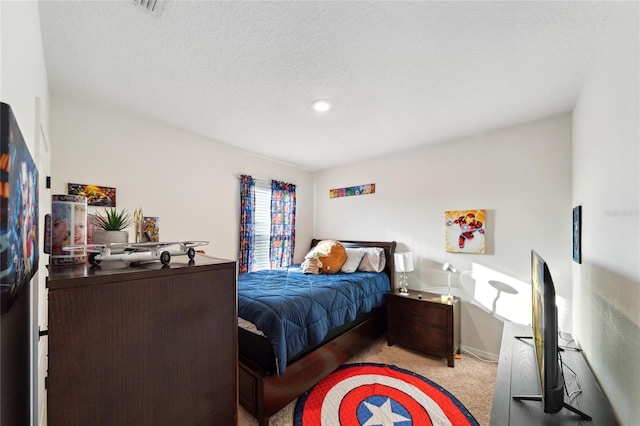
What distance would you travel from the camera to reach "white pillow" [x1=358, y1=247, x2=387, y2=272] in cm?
337

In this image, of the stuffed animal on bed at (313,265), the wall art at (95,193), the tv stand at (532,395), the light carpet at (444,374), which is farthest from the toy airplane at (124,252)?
the stuffed animal on bed at (313,265)

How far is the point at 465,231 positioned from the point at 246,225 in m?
2.62

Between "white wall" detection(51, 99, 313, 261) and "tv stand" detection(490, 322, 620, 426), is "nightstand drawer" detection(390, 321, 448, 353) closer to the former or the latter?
"tv stand" detection(490, 322, 620, 426)

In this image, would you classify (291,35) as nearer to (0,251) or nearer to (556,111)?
(0,251)

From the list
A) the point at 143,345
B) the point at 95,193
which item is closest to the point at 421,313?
the point at 143,345

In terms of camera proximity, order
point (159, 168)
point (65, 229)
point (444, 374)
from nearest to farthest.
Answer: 1. point (65, 229)
2. point (444, 374)
3. point (159, 168)

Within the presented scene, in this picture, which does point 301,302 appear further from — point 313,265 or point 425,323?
point 425,323

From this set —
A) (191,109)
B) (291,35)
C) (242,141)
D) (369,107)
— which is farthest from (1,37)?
(242,141)

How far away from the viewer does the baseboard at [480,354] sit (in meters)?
2.70

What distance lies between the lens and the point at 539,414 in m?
1.16

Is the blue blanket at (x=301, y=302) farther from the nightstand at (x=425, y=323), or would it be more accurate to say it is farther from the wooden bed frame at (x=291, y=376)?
the nightstand at (x=425, y=323)

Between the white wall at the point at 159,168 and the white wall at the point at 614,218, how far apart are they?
3218 mm

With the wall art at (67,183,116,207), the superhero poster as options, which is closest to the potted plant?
the wall art at (67,183,116,207)

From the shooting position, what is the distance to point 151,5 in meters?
1.25
